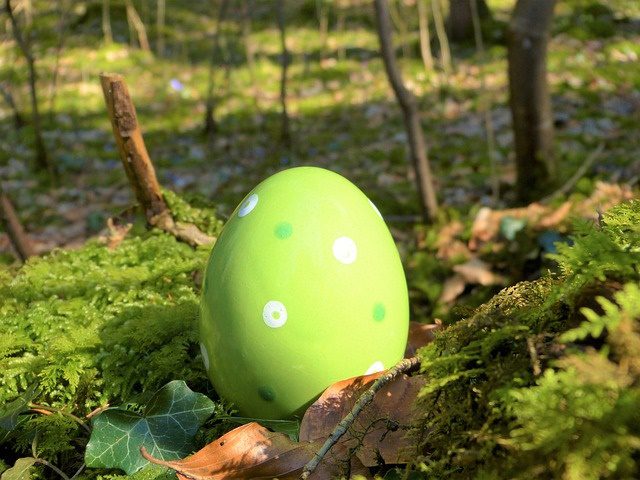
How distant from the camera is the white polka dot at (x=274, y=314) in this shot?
1.52 m

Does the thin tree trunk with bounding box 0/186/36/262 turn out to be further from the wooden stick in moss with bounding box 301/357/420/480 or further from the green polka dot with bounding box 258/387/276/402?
the wooden stick in moss with bounding box 301/357/420/480

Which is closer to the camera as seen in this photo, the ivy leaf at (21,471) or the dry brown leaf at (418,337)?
the ivy leaf at (21,471)

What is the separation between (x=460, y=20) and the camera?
8875mm

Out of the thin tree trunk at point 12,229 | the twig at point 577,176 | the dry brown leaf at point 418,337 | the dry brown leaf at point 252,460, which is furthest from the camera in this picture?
the twig at point 577,176

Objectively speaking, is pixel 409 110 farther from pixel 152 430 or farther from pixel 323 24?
pixel 323 24

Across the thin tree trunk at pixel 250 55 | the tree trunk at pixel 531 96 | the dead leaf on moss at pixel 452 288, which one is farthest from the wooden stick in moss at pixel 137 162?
the thin tree trunk at pixel 250 55

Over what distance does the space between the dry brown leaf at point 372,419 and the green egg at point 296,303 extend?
0.25 ft

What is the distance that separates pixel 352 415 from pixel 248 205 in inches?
26.9

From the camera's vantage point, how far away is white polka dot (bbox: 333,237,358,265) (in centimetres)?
157

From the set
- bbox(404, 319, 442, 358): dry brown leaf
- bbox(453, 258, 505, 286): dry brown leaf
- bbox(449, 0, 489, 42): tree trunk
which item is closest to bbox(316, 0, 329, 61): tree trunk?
bbox(449, 0, 489, 42): tree trunk

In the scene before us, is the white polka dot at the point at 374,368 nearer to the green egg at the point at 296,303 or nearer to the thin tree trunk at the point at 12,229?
the green egg at the point at 296,303

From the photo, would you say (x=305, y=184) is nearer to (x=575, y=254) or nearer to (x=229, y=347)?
(x=229, y=347)

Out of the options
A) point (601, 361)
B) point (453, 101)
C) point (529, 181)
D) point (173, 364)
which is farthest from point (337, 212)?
point (453, 101)

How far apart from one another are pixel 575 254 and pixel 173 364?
1.10m
